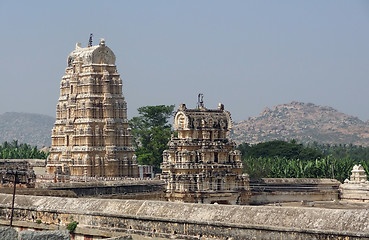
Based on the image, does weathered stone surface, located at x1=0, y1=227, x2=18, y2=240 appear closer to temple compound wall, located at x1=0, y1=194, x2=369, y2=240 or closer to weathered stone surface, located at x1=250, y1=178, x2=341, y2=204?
temple compound wall, located at x1=0, y1=194, x2=369, y2=240

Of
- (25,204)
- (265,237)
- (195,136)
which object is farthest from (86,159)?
(265,237)

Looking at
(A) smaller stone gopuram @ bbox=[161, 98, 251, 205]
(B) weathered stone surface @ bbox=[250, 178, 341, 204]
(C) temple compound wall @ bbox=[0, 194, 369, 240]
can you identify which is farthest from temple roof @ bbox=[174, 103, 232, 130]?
(C) temple compound wall @ bbox=[0, 194, 369, 240]

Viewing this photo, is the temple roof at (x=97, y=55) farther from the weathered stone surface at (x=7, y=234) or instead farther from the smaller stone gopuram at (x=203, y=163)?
the weathered stone surface at (x=7, y=234)

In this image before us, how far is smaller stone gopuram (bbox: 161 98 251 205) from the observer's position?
141 feet

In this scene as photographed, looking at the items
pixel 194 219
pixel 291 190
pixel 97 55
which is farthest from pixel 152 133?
pixel 194 219

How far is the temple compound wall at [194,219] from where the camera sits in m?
13.4

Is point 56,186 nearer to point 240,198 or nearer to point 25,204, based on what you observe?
point 240,198

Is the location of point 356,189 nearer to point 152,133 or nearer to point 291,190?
point 291,190

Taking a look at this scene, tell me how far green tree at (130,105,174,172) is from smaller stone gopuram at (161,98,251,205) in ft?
115

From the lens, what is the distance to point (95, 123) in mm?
58219

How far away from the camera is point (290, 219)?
1399 cm

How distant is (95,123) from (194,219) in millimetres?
43647

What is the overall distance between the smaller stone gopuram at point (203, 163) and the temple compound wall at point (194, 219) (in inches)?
949

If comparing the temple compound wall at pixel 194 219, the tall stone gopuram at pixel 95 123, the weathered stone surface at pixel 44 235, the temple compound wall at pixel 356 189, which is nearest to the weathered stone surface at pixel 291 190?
the temple compound wall at pixel 356 189
